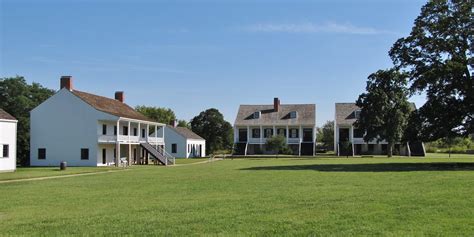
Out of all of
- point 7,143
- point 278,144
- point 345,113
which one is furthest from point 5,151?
point 345,113

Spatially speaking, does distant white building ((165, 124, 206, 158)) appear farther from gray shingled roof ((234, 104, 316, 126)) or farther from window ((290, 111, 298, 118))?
window ((290, 111, 298, 118))

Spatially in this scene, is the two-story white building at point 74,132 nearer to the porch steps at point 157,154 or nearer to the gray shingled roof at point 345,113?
the porch steps at point 157,154

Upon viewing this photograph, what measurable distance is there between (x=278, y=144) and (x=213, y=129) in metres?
24.3

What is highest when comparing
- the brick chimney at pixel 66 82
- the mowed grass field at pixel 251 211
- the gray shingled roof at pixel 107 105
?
the brick chimney at pixel 66 82

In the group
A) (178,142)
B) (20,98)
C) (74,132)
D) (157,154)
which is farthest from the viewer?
(178,142)

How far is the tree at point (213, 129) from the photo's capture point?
102062 mm

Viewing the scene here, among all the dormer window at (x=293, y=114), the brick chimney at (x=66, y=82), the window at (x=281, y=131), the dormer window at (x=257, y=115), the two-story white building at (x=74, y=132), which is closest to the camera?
the two-story white building at (x=74, y=132)

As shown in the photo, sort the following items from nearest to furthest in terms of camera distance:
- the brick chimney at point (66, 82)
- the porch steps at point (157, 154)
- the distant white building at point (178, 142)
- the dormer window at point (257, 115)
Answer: the brick chimney at point (66, 82), the porch steps at point (157, 154), the distant white building at point (178, 142), the dormer window at point (257, 115)

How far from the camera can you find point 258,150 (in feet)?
283

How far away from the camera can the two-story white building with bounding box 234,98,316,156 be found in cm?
8400

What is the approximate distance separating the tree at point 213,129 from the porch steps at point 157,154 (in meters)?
44.2

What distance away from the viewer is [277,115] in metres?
A: 87.2

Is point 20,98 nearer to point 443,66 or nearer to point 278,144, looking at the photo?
point 278,144

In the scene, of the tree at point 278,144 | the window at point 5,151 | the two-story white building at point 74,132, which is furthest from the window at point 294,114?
the window at point 5,151
